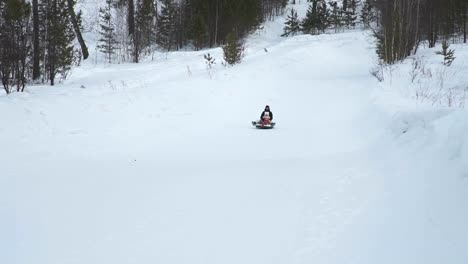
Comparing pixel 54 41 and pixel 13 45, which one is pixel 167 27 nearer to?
pixel 54 41

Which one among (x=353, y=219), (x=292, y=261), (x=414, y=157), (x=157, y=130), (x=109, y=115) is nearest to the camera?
(x=292, y=261)

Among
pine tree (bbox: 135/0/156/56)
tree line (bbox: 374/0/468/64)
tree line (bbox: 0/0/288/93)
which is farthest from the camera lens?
pine tree (bbox: 135/0/156/56)

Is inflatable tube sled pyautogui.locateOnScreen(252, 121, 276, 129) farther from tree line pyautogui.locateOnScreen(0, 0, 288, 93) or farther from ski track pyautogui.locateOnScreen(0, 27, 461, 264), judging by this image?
tree line pyautogui.locateOnScreen(0, 0, 288, 93)

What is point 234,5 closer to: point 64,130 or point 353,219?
point 64,130

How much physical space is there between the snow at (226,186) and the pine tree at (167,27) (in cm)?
2225

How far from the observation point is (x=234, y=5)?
35.7 metres

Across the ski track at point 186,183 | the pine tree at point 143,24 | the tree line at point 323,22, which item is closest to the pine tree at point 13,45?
the ski track at point 186,183

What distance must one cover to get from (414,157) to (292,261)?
283 cm

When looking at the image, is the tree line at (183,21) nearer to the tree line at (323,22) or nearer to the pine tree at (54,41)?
the tree line at (323,22)

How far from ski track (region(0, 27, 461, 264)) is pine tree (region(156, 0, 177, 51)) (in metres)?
20.9

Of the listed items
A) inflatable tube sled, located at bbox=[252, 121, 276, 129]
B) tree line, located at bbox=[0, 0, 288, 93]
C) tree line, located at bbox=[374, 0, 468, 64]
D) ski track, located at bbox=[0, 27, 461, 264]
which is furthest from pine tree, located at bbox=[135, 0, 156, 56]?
inflatable tube sled, located at bbox=[252, 121, 276, 129]

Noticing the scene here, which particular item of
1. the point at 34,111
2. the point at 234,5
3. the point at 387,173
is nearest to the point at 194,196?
the point at 387,173

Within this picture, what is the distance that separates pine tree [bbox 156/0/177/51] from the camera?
3150 cm

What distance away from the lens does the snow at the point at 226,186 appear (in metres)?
3.24
